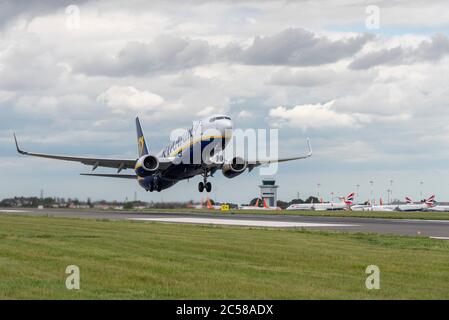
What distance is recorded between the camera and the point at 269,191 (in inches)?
7648

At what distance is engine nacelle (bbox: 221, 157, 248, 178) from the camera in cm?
7106

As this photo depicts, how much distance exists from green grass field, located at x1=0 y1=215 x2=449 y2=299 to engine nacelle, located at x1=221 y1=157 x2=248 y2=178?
3684 centimetres

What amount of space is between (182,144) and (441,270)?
4873 cm

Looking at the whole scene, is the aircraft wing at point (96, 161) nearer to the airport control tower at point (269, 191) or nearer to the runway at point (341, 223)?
the runway at point (341, 223)

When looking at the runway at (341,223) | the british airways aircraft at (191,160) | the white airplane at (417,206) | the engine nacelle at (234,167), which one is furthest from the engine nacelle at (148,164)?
the white airplane at (417,206)

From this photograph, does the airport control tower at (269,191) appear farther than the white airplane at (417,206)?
Yes

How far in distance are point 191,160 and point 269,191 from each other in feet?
416

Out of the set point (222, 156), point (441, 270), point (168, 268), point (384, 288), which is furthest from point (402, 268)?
point (222, 156)

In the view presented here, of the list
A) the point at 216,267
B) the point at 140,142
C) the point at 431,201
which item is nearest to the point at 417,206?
the point at 431,201

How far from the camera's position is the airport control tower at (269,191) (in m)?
194

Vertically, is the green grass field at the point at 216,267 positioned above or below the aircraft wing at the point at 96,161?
below

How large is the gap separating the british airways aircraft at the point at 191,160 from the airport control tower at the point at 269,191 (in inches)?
4278

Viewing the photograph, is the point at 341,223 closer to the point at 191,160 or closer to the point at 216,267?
the point at 191,160

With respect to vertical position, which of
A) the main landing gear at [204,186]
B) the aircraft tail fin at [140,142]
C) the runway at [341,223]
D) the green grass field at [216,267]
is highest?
the aircraft tail fin at [140,142]
